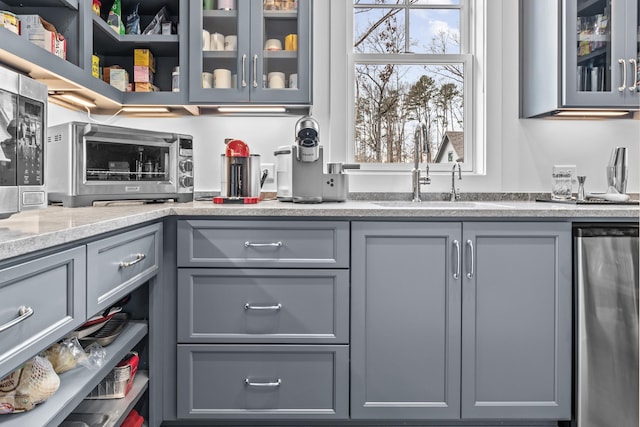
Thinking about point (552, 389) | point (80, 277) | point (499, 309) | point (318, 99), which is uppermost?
point (318, 99)

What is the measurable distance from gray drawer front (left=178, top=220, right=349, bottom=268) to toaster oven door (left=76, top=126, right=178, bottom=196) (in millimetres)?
316

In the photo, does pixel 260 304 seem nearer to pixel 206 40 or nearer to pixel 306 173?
pixel 306 173

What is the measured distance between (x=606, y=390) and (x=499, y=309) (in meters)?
0.49

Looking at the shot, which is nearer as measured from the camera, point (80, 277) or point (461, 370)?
point (80, 277)

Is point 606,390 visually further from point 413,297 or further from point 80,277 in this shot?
point 80,277

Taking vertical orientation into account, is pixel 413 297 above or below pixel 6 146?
below

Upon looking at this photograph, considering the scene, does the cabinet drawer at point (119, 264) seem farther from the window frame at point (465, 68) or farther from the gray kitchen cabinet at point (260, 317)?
the window frame at point (465, 68)

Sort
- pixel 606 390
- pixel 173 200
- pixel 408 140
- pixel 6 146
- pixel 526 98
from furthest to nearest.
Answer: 1. pixel 408 140
2. pixel 526 98
3. pixel 173 200
4. pixel 606 390
5. pixel 6 146

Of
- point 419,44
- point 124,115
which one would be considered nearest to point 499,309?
point 419,44

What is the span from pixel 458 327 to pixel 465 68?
146cm

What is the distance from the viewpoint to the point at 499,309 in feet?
5.95

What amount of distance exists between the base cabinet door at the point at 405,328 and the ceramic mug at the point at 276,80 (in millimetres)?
857

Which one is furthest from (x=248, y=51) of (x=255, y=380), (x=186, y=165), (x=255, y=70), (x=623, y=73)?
(x=623, y=73)

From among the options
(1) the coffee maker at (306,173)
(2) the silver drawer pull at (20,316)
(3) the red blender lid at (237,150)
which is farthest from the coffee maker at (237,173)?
(2) the silver drawer pull at (20,316)
